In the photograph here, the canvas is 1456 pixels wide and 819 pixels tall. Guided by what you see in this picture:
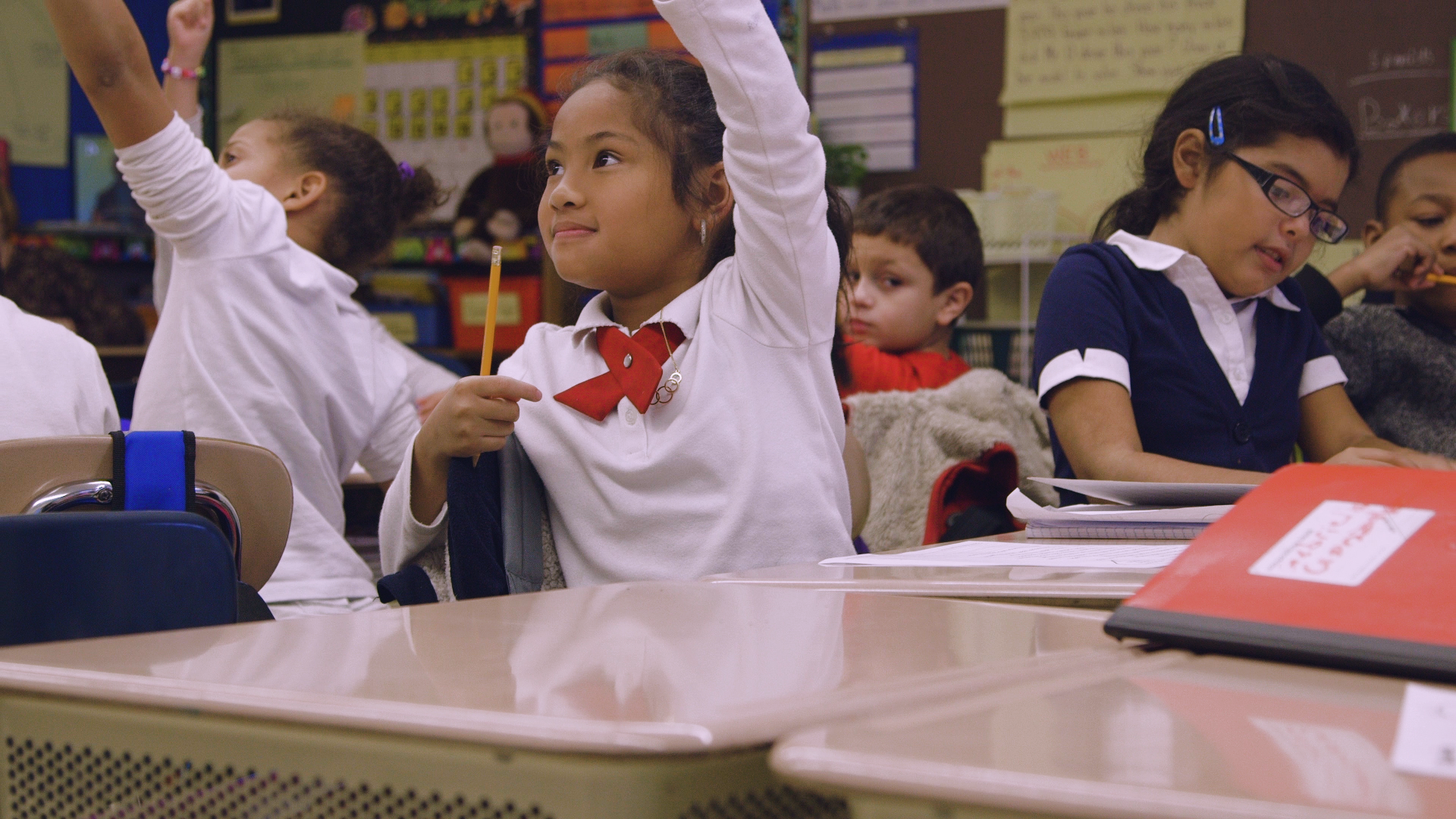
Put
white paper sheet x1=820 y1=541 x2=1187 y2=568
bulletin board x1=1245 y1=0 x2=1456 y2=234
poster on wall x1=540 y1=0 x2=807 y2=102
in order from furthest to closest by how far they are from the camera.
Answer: poster on wall x1=540 y1=0 x2=807 y2=102
bulletin board x1=1245 y1=0 x2=1456 y2=234
white paper sheet x1=820 y1=541 x2=1187 y2=568

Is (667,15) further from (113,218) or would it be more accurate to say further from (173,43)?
(113,218)

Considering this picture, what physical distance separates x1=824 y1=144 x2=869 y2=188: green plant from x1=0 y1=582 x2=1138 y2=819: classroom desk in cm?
288

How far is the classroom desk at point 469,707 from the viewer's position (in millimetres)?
380

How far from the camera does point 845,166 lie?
11.1ft

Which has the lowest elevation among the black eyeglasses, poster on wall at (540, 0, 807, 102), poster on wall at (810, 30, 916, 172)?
the black eyeglasses

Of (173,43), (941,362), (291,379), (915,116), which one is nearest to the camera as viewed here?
(291,379)

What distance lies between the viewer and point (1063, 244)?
324 cm

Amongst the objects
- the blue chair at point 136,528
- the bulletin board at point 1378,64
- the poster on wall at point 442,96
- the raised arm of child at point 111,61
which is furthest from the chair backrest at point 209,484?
the poster on wall at point 442,96

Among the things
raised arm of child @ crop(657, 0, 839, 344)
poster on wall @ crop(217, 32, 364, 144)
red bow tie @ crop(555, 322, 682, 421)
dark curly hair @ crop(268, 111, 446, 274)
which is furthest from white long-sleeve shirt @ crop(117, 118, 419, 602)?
poster on wall @ crop(217, 32, 364, 144)

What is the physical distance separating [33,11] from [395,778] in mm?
4688

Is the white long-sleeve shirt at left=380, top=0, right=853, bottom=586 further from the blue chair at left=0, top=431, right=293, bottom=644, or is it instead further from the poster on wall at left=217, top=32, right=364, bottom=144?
the poster on wall at left=217, top=32, right=364, bottom=144

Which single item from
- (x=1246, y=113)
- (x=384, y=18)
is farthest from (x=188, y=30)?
(x=384, y=18)

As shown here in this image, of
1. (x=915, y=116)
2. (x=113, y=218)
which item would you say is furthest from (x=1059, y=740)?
(x=113, y=218)

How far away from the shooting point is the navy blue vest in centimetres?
147
